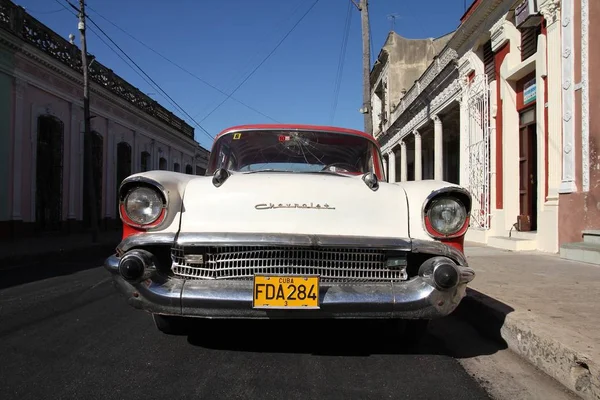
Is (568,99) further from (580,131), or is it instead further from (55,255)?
(55,255)

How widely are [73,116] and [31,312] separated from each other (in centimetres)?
1325

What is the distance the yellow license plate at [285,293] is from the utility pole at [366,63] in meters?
10.3

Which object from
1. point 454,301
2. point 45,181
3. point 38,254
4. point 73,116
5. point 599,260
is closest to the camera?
point 454,301

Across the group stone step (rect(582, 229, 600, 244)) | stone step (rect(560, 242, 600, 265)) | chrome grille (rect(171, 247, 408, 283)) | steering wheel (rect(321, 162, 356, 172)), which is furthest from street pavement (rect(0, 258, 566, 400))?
stone step (rect(582, 229, 600, 244))

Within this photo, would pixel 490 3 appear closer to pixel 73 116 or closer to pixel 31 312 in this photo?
pixel 31 312

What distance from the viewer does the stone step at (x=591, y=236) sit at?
690 centimetres

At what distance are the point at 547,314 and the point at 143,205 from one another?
3077 mm

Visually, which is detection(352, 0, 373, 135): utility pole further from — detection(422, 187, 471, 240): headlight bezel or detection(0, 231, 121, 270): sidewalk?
detection(422, 187, 471, 240): headlight bezel

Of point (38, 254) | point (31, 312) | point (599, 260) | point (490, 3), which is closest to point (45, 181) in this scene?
point (38, 254)

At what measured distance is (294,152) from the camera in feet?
13.6

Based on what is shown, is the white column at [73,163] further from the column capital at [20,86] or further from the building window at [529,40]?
the building window at [529,40]

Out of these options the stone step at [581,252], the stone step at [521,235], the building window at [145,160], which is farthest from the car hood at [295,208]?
the building window at [145,160]

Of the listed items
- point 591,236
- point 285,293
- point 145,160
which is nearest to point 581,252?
point 591,236

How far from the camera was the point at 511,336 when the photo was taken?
3.40 m
